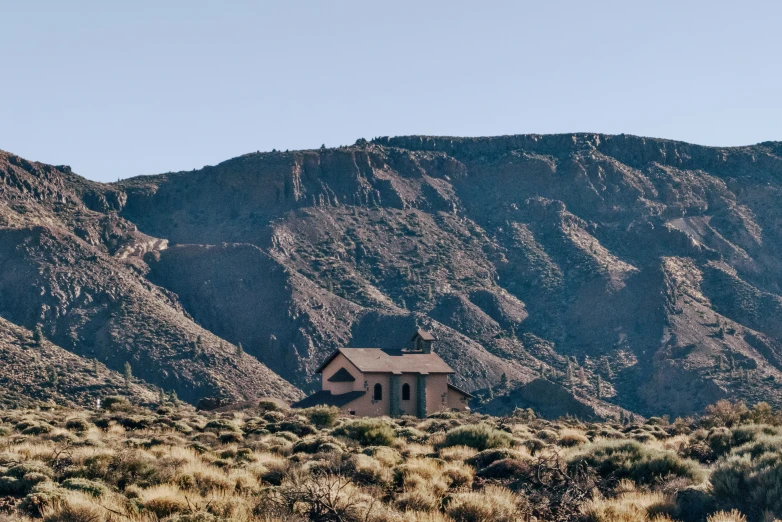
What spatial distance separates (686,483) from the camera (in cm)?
2117

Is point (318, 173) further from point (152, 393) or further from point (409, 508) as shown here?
point (409, 508)

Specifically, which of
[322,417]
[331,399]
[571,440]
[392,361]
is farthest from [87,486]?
[392,361]

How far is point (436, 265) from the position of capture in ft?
416

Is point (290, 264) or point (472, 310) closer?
point (472, 310)

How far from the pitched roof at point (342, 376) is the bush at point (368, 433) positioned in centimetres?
3617

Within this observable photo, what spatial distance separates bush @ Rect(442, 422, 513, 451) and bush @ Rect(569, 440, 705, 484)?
16.2 feet

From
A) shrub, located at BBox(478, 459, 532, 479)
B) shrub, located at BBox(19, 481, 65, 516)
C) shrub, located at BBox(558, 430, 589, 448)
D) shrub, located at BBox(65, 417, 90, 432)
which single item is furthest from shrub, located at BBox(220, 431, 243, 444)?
shrub, located at BBox(19, 481, 65, 516)

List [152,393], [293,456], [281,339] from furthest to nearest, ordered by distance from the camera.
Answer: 1. [281,339]
2. [152,393]
3. [293,456]

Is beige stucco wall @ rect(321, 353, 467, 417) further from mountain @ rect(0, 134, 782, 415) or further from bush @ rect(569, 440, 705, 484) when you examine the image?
bush @ rect(569, 440, 705, 484)

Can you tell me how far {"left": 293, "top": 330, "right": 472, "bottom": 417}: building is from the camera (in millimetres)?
67875

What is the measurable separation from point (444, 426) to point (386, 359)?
31.3 meters

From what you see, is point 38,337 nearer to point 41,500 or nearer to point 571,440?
point 571,440

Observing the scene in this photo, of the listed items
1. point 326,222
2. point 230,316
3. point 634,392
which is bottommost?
point 634,392

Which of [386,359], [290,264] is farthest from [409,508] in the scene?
[290,264]
